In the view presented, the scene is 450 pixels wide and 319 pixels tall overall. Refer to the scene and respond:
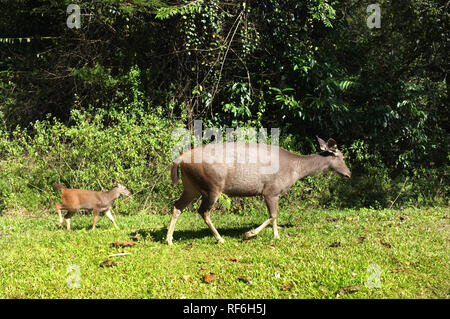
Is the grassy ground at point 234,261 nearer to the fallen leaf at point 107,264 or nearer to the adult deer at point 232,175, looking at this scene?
the fallen leaf at point 107,264

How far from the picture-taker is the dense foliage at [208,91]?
992cm

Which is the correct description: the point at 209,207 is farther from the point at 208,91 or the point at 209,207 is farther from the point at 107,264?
the point at 208,91

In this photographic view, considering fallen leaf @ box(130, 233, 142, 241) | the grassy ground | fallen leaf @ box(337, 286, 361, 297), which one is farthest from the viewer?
fallen leaf @ box(130, 233, 142, 241)

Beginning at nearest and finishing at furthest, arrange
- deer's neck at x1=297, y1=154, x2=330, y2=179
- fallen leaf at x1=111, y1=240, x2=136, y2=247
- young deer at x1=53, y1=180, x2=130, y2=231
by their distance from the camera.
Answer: fallen leaf at x1=111, y1=240, x2=136, y2=247 < deer's neck at x1=297, y1=154, x2=330, y2=179 < young deer at x1=53, y1=180, x2=130, y2=231

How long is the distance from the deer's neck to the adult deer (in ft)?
0.49

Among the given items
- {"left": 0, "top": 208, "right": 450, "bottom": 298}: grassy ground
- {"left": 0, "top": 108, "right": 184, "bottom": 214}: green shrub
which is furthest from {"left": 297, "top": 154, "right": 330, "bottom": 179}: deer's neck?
{"left": 0, "top": 108, "right": 184, "bottom": 214}: green shrub

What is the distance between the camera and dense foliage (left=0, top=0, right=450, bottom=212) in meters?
9.92

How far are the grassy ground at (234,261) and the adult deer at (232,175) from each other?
563 mm

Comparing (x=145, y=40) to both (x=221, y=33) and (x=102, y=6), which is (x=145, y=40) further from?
(x=221, y=33)

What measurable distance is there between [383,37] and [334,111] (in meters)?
4.24

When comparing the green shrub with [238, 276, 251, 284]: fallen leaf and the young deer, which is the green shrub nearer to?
→ the young deer

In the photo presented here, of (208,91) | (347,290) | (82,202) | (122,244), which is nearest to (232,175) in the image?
(122,244)

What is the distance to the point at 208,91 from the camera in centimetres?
1142


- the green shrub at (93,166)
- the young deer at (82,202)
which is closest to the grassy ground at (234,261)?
the young deer at (82,202)
